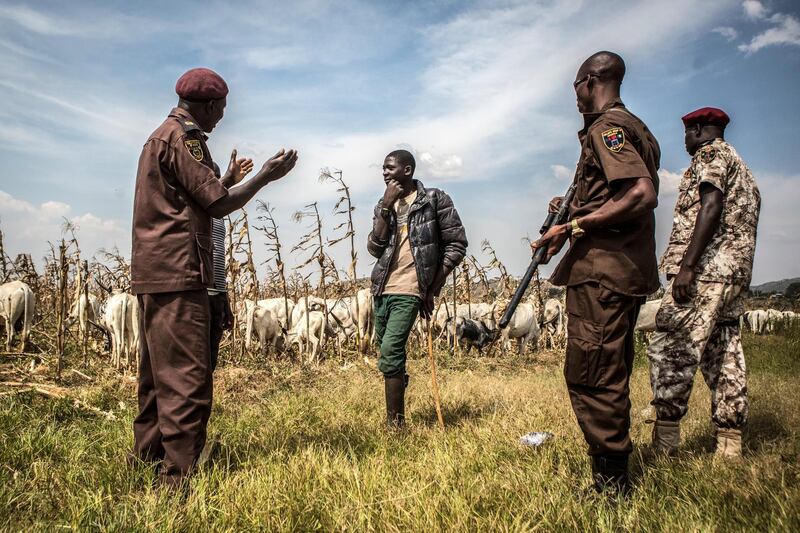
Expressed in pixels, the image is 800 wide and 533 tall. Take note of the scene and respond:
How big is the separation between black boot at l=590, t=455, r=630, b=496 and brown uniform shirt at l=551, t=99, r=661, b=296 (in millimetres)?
872

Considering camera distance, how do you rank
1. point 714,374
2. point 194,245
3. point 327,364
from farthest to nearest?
point 327,364 → point 714,374 → point 194,245

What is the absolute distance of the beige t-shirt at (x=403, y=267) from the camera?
473 cm

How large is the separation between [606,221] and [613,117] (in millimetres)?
578

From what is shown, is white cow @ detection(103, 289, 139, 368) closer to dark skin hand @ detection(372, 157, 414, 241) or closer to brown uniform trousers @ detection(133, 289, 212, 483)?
dark skin hand @ detection(372, 157, 414, 241)

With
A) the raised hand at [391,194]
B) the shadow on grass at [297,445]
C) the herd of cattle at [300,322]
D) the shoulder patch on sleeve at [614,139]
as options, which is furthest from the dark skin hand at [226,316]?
the herd of cattle at [300,322]

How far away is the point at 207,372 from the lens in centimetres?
307

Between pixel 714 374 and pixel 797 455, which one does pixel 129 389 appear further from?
pixel 797 455

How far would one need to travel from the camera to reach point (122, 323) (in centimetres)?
952

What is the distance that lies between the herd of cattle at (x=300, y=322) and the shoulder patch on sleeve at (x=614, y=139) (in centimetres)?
438

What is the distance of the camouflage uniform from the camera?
3.63m

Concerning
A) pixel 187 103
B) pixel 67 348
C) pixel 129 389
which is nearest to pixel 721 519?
pixel 187 103

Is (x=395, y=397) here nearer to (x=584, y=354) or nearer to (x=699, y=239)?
(x=584, y=354)

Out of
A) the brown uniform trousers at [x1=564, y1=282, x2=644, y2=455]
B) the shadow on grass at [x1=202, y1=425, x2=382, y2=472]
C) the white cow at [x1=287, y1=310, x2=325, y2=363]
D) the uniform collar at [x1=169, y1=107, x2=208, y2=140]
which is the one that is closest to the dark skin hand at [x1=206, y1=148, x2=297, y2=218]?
the uniform collar at [x1=169, y1=107, x2=208, y2=140]

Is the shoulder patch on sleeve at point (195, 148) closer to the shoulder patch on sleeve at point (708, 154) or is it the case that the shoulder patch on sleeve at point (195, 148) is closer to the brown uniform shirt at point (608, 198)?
the brown uniform shirt at point (608, 198)
